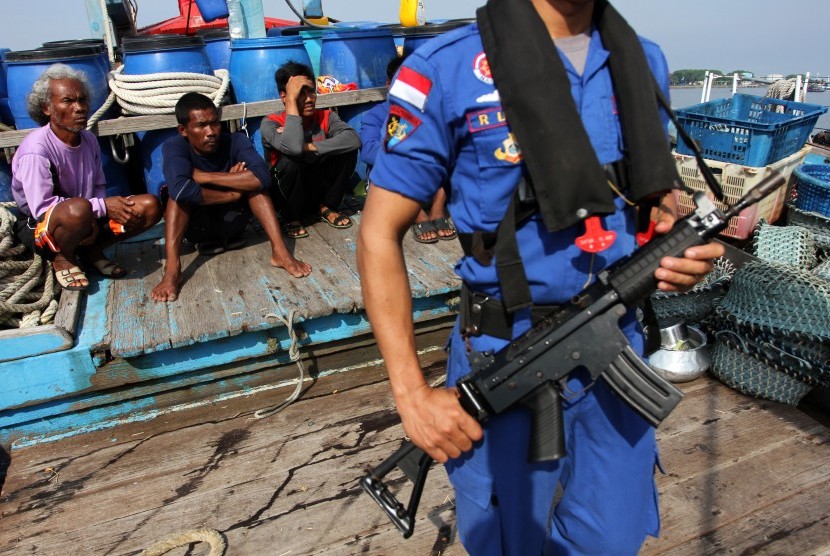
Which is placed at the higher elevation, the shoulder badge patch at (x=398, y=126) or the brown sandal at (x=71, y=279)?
the shoulder badge patch at (x=398, y=126)

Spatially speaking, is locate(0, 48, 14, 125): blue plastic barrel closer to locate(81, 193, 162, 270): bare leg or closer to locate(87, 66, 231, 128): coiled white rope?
locate(87, 66, 231, 128): coiled white rope

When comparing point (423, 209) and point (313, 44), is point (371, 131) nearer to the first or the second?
point (423, 209)

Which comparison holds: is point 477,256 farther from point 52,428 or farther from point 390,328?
point 52,428

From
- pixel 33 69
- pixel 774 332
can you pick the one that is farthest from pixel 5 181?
pixel 774 332

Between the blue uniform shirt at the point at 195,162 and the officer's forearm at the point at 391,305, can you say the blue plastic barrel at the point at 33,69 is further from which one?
the officer's forearm at the point at 391,305

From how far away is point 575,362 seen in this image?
4.74ft

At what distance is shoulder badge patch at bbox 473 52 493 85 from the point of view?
129 centimetres

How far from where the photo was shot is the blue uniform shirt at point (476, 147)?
4.24ft

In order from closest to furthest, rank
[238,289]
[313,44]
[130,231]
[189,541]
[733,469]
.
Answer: [189,541], [733,469], [238,289], [130,231], [313,44]

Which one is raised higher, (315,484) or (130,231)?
(130,231)

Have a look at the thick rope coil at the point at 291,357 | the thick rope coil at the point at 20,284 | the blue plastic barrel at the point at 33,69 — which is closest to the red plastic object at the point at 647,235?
the thick rope coil at the point at 291,357

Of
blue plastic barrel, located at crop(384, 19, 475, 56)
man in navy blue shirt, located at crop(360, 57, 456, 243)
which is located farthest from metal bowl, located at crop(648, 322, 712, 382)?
blue plastic barrel, located at crop(384, 19, 475, 56)

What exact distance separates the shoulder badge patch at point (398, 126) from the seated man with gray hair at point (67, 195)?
2774 millimetres

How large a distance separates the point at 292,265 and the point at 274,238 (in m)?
0.24
